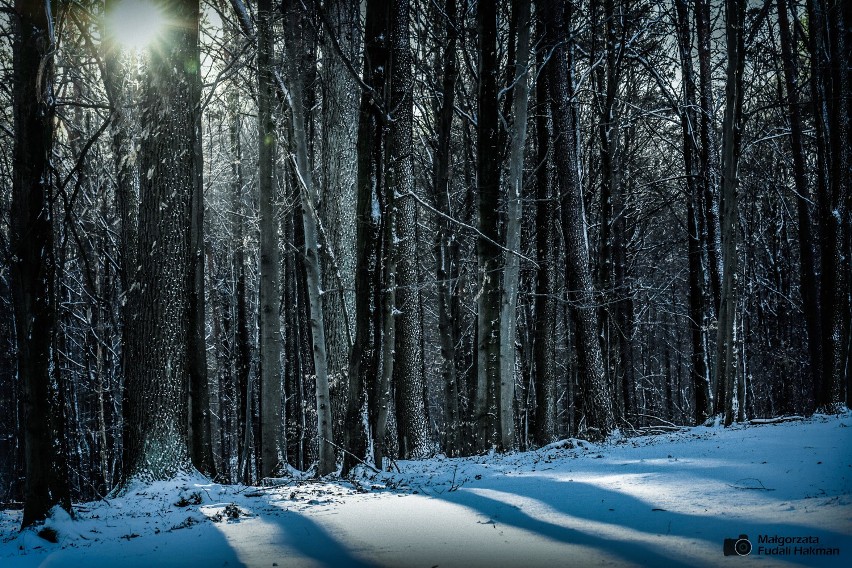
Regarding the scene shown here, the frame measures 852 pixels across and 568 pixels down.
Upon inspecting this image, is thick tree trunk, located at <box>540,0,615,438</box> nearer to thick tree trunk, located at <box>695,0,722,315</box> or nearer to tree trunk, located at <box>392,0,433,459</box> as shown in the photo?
tree trunk, located at <box>392,0,433,459</box>

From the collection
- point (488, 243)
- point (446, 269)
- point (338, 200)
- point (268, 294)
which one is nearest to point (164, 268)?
point (268, 294)

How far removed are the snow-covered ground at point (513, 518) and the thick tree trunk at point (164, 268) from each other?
1.69ft

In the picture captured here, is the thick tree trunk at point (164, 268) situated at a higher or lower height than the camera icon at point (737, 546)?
higher

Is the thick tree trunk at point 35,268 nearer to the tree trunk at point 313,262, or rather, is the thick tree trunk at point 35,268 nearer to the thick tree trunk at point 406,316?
the tree trunk at point 313,262

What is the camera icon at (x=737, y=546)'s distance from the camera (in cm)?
288

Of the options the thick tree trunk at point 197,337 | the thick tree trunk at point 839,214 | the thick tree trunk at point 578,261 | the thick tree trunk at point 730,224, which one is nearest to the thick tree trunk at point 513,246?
the thick tree trunk at point 578,261

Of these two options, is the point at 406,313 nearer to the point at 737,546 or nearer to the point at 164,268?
the point at 164,268

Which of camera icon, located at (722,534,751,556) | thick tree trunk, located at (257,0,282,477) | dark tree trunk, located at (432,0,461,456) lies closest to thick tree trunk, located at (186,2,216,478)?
thick tree trunk, located at (257,0,282,477)

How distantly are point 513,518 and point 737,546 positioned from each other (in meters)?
1.55

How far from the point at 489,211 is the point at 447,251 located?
8049mm

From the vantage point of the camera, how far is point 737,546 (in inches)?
115

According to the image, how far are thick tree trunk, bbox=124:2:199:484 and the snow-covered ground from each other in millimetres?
514

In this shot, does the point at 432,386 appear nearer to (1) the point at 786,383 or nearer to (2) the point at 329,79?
(1) the point at 786,383

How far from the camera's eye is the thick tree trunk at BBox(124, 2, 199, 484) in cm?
645
